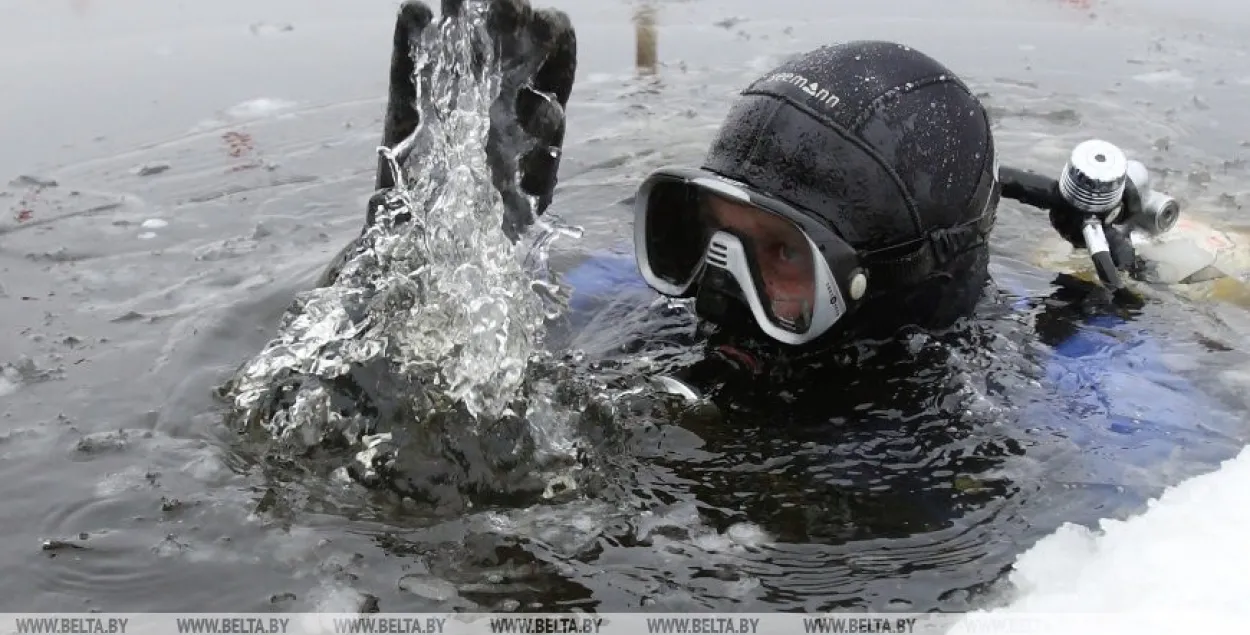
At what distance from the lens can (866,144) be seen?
9.36ft

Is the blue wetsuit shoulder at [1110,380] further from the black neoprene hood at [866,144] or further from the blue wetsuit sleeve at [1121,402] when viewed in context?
the black neoprene hood at [866,144]

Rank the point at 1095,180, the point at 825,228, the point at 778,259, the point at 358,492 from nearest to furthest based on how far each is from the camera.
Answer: the point at 358,492 < the point at 825,228 < the point at 778,259 < the point at 1095,180

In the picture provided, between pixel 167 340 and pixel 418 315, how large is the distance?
3.31 ft

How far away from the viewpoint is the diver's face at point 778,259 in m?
2.93

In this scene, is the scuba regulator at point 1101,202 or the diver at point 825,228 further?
the scuba regulator at point 1101,202

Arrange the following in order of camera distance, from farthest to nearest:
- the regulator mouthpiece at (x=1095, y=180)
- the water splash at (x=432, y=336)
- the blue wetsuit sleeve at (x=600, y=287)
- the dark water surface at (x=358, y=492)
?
the blue wetsuit sleeve at (x=600, y=287) < the regulator mouthpiece at (x=1095, y=180) < the water splash at (x=432, y=336) < the dark water surface at (x=358, y=492)

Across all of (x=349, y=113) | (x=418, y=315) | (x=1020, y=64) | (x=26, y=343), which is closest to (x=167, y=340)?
(x=26, y=343)

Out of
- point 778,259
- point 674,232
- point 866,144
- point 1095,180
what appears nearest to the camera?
point 866,144

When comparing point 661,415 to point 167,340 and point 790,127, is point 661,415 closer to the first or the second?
point 790,127

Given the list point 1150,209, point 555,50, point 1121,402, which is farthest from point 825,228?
point 1150,209

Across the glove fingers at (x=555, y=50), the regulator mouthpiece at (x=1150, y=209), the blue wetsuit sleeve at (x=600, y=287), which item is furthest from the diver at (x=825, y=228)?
the regulator mouthpiece at (x=1150, y=209)

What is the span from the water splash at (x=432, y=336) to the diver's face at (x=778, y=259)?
70 cm

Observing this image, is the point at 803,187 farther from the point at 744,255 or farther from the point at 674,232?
the point at 674,232

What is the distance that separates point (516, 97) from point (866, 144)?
1.02 metres
